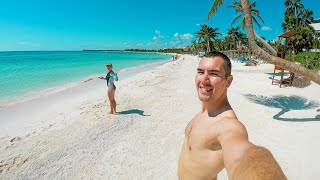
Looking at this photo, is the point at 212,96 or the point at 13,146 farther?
the point at 13,146

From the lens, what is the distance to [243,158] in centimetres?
117

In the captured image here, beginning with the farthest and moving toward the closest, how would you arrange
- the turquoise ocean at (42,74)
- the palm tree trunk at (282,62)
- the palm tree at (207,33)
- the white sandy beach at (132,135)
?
1. the palm tree at (207,33)
2. the turquoise ocean at (42,74)
3. the white sandy beach at (132,135)
4. the palm tree trunk at (282,62)

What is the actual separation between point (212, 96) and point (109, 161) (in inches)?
171

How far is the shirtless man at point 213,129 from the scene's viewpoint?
4.74 ft

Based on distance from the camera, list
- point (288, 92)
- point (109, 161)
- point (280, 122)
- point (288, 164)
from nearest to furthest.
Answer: point (288, 164) → point (109, 161) → point (280, 122) → point (288, 92)

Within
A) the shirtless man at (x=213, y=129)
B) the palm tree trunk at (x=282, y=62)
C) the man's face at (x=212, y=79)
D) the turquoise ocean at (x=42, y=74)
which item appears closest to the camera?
the shirtless man at (x=213, y=129)

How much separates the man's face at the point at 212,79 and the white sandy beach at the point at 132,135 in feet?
11.4

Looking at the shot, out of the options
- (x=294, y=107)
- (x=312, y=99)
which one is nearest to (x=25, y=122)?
(x=294, y=107)

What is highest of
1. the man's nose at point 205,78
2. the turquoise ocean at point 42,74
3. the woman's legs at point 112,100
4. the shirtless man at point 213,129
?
the man's nose at point 205,78

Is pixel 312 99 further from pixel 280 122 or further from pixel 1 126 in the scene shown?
pixel 1 126

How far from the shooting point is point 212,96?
1828mm

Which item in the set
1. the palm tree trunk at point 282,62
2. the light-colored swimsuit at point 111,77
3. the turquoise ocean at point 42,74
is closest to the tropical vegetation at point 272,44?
the palm tree trunk at point 282,62

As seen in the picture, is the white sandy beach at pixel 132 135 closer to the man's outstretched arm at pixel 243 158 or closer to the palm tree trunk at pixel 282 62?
the palm tree trunk at pixel 282 62

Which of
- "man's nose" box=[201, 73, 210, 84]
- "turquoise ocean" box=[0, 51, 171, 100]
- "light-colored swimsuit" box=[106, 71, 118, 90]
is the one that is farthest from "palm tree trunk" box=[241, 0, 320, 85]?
"turquoise ocean" box=[0, 51, 171, 100]
